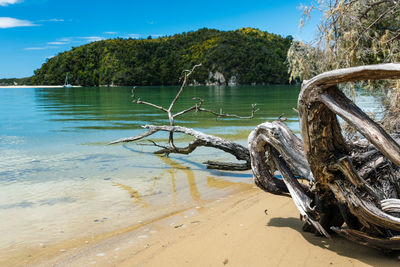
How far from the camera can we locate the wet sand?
314cm

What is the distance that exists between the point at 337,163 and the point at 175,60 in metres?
157

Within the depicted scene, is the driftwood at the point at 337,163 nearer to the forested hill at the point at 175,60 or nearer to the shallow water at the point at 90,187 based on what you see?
the shallow water at the point at 90,187

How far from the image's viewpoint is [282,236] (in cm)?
362

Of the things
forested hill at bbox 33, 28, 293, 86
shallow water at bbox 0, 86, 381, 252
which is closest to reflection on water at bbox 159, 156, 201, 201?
shallow water at bbox 0, 86, 381, 252

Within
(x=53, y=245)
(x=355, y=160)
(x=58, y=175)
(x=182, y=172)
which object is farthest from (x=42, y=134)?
(x=355, y=160)

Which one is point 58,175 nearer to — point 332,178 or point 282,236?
point 282,236

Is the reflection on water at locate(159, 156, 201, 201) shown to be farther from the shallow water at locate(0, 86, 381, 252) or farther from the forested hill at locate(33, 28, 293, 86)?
the forested hill at locate(33, 28, 293, 86)

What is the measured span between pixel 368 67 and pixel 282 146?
1.27m

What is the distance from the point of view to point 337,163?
2643 millimetres

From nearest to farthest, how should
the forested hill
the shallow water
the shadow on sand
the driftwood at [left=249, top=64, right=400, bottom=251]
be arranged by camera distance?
the driftwood at [left=249, top=64, right=400, bottom=251], the shadow on sand, the shallow water, the forested hill

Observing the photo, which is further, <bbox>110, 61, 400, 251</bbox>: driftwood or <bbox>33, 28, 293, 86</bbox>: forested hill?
<bbox>33, 28, 293, 86</bbox>: forested hill

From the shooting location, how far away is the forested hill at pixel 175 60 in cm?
13100

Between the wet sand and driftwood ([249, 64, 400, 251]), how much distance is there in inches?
9.7

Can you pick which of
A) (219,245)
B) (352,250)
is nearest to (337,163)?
(352,250)
